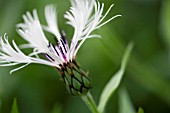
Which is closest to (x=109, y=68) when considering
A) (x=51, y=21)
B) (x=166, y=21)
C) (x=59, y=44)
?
(x=166, y=21)

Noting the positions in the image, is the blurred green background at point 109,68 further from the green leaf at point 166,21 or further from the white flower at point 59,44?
the white flower at point 59,44

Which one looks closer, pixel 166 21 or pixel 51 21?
pixel 51 21

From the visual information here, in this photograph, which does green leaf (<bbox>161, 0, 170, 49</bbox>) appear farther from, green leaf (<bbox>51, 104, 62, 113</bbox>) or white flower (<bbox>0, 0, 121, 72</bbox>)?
white flower (<bbox>0, 0, 121, 72</bbox>)

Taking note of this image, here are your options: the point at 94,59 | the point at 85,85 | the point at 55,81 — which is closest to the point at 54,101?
the point at 55,81

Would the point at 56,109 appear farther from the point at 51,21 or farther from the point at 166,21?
the point at 166,21

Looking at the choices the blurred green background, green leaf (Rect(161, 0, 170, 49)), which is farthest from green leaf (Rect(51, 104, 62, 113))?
green leaf (Rect(161, 0, 170, 49))

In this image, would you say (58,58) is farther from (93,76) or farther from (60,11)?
(60,11)

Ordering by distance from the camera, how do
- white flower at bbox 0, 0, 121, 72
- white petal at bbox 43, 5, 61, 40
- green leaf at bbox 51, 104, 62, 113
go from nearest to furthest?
white flower at bbox 0, 0, 121, 72 → white petal at bbox 43, 5, 61, 40 → green leaf at bbox 51, 104, 62, 113

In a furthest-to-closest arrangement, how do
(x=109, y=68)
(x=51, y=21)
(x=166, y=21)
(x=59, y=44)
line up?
(x=109, y=68) < (x=166, y=21) < (x=51, y=21) < (x=59, y=44)

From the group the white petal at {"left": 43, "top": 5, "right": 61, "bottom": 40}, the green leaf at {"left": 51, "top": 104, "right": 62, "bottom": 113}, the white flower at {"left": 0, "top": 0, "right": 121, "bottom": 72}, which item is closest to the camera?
the white flower at {"left": 0, "top": 0, "right": 121, "bottom": 72}
